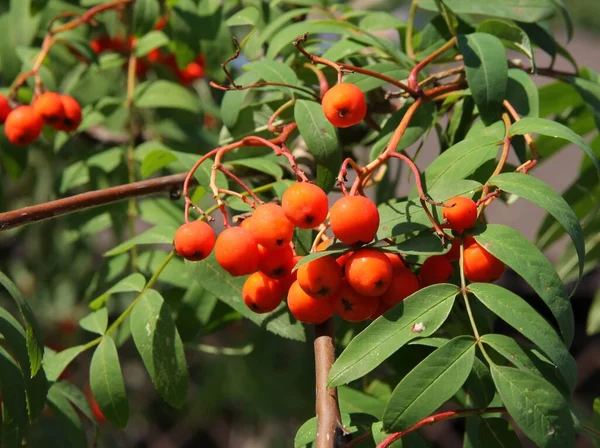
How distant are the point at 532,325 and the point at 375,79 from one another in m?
0.46

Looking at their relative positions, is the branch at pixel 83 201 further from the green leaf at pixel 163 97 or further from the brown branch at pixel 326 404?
the green leaf at pixel 163 97

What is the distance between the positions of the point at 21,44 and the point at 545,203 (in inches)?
46.1

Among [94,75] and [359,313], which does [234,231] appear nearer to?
[359,313]

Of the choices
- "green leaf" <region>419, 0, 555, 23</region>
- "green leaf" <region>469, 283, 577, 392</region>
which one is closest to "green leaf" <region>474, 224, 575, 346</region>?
"green leaf" <region>469, 283, 577, 392</region>

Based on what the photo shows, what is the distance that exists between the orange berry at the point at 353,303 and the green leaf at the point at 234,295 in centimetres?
17

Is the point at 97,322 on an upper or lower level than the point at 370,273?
lower

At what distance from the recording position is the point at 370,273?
2.72 feet

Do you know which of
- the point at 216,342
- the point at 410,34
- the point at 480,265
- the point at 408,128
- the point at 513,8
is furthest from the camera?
the point at 216,342

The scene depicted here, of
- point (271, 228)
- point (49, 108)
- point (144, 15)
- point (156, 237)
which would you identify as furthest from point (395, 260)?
point (144, 15)

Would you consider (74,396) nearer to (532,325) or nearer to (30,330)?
(30,330)

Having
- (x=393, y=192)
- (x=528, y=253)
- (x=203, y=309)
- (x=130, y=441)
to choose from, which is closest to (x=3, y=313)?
(x=203, y=309)

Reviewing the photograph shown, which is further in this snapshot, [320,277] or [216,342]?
[216,342]

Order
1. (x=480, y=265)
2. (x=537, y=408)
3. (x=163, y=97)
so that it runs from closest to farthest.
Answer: (x=537, y=408) < (x=480, y=265) < (x=163, y=97)

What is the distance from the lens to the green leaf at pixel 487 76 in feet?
3.54
